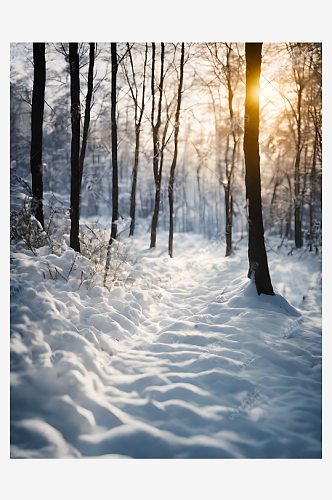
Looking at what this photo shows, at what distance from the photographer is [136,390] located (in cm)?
196

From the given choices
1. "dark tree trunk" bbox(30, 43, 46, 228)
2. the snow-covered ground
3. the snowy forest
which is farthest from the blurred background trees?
the snow-covered ground

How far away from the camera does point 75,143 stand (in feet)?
15.4

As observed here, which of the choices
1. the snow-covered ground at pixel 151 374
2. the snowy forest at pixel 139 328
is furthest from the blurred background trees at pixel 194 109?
the snow-covered ground at pixel 151 374

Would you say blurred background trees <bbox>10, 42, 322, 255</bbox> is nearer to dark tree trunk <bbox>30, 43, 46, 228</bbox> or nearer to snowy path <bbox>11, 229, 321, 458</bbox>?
dark tree trunk <bbox>30, 43, 46, 228</bbox>

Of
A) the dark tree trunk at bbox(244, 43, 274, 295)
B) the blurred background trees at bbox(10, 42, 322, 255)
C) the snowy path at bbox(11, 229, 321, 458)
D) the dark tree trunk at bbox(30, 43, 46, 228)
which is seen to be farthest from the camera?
the dark tree trunk at bbox(30, 43, 46, 228)

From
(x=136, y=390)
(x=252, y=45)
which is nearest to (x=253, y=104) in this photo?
(x=252, y=45)

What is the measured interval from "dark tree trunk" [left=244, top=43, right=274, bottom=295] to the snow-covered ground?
0.48m

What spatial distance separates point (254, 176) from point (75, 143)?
Answer: 370 centimetres

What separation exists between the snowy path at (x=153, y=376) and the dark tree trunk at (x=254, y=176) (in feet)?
1.91

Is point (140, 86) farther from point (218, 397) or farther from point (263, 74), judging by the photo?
point (218, 397)

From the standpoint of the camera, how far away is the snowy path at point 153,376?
1.55 m

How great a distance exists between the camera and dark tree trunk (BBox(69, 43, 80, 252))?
4.61 m

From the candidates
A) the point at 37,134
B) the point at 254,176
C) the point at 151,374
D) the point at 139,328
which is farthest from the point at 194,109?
the point at 151,374
